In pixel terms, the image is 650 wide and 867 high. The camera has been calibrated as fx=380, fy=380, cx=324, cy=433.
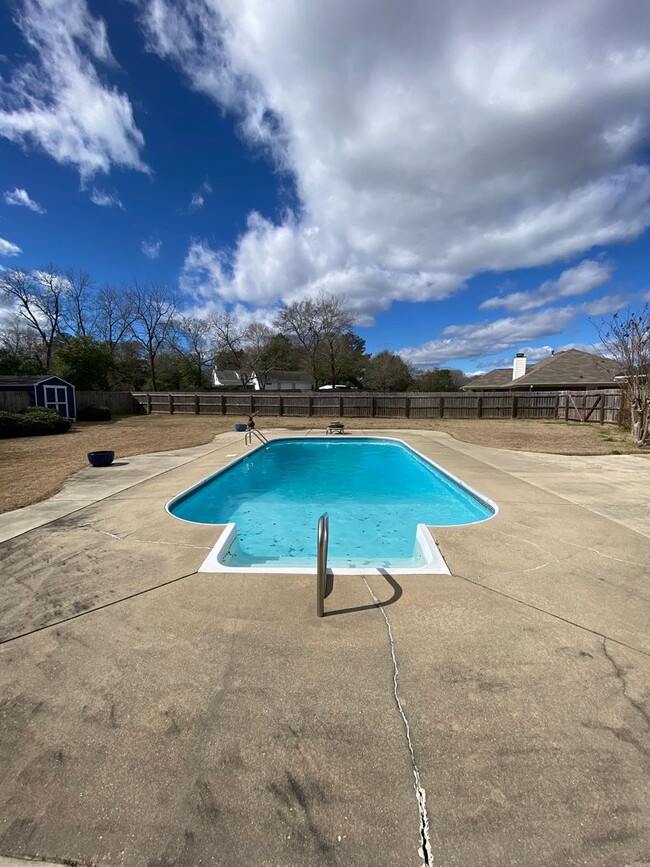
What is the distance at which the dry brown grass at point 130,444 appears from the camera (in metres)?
7.34

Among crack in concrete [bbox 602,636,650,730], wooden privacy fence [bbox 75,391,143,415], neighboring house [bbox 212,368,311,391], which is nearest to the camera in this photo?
crack in concrete [bbox 602,636,650,730]

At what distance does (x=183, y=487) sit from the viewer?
272 inches

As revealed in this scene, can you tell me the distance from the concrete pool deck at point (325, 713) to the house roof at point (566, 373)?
26.3 metres

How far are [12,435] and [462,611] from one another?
17.2 m

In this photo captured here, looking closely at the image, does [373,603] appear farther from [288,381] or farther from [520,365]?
[288,381]

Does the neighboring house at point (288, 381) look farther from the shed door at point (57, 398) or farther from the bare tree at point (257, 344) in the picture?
the shed door at point (57, 398)

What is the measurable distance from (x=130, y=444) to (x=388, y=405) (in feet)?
52.1

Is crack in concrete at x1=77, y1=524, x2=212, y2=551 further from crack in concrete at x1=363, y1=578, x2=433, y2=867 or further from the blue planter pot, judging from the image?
the blue planter pot

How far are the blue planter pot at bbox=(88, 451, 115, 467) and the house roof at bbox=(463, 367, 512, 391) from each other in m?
30.2

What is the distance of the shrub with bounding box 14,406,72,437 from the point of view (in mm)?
14692

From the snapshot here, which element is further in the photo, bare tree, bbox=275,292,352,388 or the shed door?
bare tree, bbox=275,292,352,388

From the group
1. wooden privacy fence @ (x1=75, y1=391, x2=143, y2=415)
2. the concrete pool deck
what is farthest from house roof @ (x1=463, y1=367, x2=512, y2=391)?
the concrete pool deck

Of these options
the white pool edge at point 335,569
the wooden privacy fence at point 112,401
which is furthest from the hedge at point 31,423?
the white pool edge at point 335,569

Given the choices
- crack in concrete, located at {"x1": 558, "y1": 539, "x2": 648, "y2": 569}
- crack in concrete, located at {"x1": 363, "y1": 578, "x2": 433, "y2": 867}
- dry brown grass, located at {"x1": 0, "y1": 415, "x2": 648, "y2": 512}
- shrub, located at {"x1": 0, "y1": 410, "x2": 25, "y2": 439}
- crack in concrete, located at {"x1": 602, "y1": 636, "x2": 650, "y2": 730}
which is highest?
shrub, located at {"x1": 0, "y1": 410, "x2": 25, "y2": 439}
